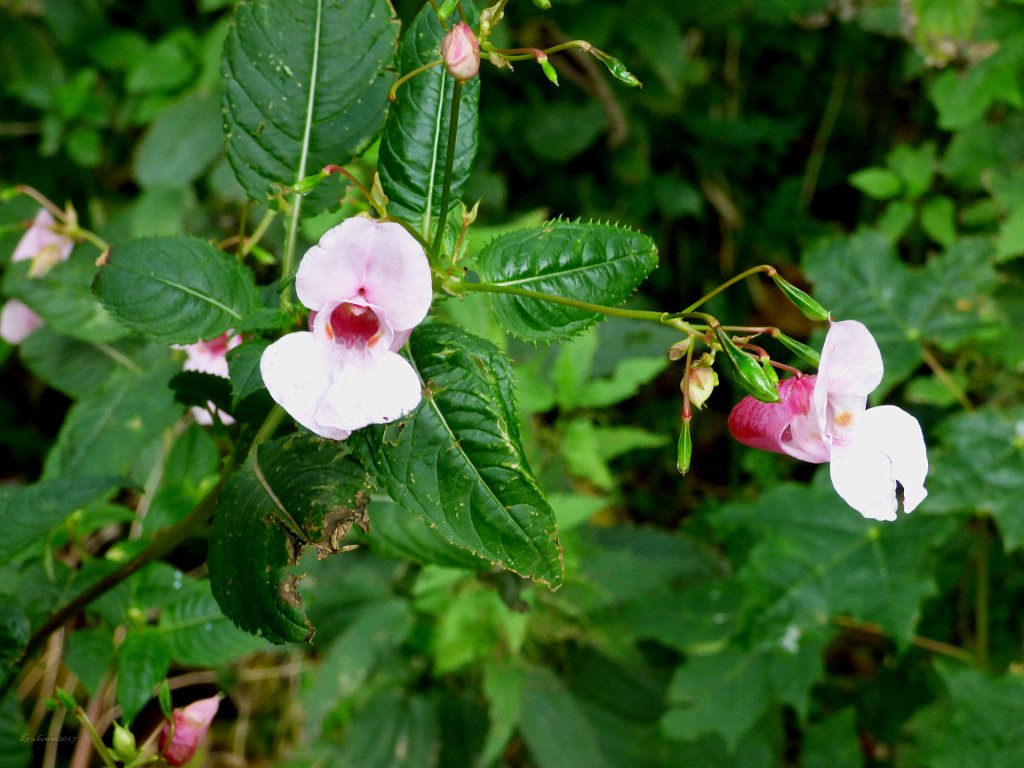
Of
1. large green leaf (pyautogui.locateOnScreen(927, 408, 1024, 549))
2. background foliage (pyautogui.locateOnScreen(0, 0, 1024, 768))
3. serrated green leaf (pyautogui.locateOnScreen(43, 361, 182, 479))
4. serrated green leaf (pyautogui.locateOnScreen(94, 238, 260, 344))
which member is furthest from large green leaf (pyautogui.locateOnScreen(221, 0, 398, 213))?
large green leaf (pyautogui.locateOnScreen(927, 408, 1024, 549))

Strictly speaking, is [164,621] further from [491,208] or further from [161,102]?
[161,102]

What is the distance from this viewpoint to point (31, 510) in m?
1.20

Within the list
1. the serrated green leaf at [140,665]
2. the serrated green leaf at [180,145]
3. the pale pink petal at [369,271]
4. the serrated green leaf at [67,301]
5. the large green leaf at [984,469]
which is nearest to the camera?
the pale pink petal at [369,271]

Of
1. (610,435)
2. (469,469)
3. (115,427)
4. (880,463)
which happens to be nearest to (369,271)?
(469,469)

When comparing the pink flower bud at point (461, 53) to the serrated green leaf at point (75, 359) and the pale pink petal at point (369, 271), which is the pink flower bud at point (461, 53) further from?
the serrated green leaf at point (75, 359)

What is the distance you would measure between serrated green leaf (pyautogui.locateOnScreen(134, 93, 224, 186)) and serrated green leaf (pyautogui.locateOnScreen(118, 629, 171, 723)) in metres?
1.64

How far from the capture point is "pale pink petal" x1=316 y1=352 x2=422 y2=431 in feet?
2.71

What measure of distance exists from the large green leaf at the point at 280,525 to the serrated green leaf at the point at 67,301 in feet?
3.25

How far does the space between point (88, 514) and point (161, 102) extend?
67.1 inches

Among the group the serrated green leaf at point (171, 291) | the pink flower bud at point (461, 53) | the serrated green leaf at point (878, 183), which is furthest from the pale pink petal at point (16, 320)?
the serrated green leaf at point (878, 183)

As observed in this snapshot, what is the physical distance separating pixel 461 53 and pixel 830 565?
5.14 feet

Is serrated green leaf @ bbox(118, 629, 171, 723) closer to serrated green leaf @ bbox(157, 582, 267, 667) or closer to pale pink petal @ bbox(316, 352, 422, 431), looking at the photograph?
serrated green leaf @ bbox(157, 582, 267, 667)

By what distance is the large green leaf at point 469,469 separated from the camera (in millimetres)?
862

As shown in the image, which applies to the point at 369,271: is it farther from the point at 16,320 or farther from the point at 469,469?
the point at 16,320
